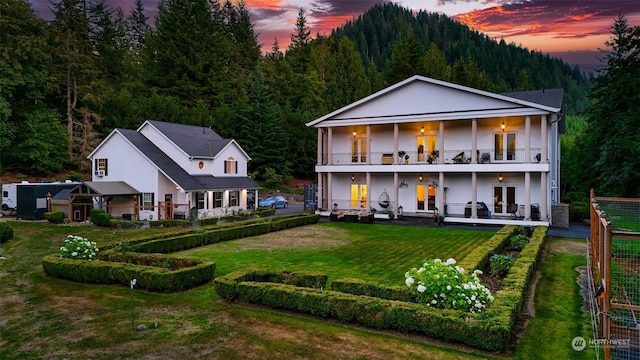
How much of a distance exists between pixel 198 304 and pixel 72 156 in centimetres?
3874

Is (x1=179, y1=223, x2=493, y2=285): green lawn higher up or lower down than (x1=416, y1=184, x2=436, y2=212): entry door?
lower down

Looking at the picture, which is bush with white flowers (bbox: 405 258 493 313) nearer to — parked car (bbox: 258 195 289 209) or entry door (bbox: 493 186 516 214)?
entry door (bbox: 493 186 516 214)

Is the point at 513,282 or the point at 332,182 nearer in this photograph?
the point at 513,282

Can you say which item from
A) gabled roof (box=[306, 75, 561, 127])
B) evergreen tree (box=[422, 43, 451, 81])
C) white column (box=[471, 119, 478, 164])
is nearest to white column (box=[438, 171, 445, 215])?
white column (box=[471, 119, 478, 164])

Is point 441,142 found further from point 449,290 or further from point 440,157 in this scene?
point 449,290

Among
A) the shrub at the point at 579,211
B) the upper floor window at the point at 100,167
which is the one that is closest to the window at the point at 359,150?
the shrub at the point at 579,211

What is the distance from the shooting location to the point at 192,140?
31.8 m

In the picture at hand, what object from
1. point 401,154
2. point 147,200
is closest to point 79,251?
point 147,200

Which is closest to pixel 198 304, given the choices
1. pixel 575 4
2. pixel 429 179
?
pixel 429 179

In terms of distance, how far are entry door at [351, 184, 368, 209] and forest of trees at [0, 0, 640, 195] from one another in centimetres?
1666

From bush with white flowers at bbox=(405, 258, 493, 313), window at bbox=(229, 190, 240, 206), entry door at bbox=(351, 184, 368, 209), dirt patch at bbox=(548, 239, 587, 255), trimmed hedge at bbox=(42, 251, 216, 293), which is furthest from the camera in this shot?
window at bbox=(229, 190, 240, 206)

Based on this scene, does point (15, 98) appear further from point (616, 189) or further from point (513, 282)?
point (616, 189)

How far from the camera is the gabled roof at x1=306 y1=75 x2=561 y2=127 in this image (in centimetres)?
2427

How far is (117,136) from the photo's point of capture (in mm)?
28656
